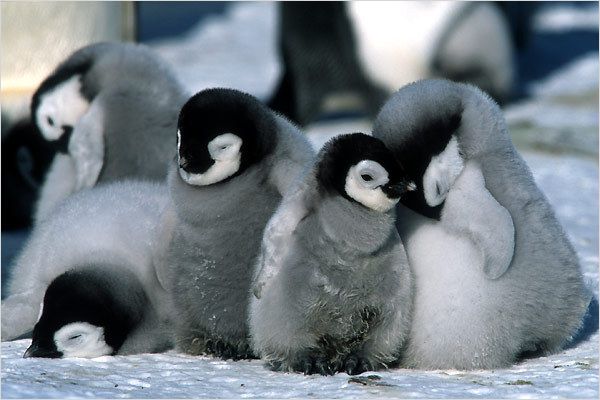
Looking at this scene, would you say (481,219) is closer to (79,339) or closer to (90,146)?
(79,339)

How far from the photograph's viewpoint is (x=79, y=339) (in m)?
2.25

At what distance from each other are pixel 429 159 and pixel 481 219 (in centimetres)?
14

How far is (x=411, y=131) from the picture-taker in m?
2.11

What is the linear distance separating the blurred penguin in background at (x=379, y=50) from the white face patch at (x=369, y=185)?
3.39 m

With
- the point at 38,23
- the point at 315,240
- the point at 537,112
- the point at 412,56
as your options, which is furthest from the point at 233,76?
the point at 315,240

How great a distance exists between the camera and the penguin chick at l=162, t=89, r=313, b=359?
2.22 m

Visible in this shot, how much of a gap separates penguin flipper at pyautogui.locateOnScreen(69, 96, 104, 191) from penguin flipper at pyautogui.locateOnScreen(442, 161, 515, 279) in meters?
1.08

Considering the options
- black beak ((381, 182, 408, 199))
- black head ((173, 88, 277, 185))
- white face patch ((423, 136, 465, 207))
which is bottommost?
black beak ((381, 182, 408, 199))

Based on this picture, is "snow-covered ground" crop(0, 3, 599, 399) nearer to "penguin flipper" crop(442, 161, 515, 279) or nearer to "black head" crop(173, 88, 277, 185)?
"penguin flipper" crop(442, 161, 515, 279)

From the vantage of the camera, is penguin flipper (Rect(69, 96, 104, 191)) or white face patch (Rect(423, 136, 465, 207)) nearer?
white face patch (Rect(423, 136, 465, 207))

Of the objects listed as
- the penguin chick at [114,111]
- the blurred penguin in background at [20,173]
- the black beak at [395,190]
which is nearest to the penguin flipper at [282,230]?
the black beak at [395,190]

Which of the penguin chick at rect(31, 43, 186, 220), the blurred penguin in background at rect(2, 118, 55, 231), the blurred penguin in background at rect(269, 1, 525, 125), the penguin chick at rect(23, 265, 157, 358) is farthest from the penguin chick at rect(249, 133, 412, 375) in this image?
the blurred penguin in background at rect(269, 1, 525, 125)

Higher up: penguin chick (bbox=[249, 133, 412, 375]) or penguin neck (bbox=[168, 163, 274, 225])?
penguin neck (bbox=[168, 163, 274, 225])

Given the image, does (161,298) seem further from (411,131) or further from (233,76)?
(233,76)
